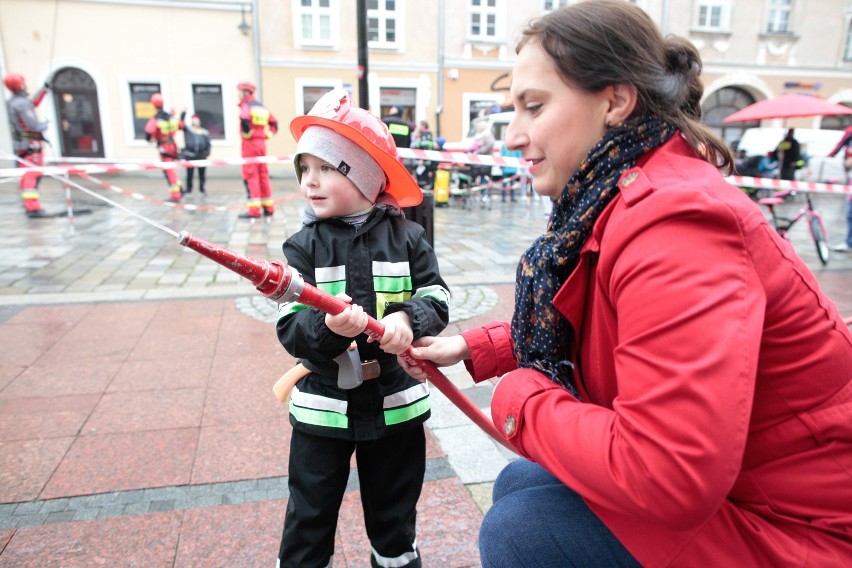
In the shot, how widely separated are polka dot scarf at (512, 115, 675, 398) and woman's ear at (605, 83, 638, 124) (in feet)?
0.05

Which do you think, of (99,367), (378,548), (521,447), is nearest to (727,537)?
(521,447)

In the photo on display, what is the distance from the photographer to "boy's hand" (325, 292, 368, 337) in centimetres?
140

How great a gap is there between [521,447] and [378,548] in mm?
1020

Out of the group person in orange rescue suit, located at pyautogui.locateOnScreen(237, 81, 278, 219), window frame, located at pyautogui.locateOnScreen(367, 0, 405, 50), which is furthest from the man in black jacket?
window frame, located at pyautogui.locateOnScreen(367, 0, 405, 50)

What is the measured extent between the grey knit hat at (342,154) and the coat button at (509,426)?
36.8 inches

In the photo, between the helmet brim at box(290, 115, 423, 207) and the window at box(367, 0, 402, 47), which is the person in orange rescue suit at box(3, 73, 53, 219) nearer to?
the helmet brim at box(290, 115, 423, 207)

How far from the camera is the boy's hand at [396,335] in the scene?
60.4 inches

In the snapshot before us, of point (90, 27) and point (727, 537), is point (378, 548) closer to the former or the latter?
point (727, 537)

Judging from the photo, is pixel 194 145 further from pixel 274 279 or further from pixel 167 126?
pixel 274 279

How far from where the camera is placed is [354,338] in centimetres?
171

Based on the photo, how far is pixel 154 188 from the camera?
15891 millimetres

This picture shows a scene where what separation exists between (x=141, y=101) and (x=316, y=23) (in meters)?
6.20

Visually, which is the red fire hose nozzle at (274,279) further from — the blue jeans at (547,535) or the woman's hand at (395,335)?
the blue jeans at (547,535)

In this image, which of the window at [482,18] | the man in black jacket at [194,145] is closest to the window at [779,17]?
the window at [482,18]
